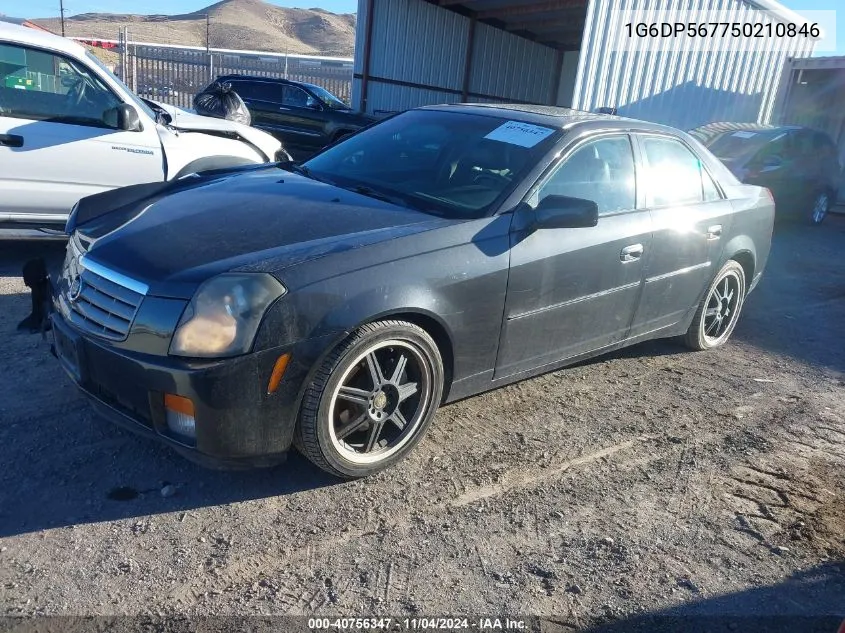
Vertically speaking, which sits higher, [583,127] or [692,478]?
[583,127]

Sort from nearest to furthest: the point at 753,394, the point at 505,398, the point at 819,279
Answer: the point at 505,398 → the point at 753,394 → the point at 819,279

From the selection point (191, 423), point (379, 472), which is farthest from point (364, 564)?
point (191, 423)

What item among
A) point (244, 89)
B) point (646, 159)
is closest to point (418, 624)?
point (646, 159)

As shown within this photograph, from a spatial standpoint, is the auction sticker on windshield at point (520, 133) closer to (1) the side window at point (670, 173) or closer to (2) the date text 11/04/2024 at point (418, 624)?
(1) the side window at point (670, 173)

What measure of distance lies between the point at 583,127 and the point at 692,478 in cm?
197

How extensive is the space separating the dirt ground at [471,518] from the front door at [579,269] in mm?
457

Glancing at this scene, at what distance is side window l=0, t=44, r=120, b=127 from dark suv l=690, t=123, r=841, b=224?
8.39 metres

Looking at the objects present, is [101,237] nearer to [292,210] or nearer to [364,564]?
[292,210]

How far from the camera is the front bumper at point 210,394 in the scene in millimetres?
2658

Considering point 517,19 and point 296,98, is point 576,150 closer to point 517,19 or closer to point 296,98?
point 296,98

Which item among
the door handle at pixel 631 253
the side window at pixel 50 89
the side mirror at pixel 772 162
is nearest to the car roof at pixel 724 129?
the side mirror at pixel 772 162

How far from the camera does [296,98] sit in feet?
44.9

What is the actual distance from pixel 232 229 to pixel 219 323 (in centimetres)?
63

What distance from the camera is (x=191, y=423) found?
2.73 metres
